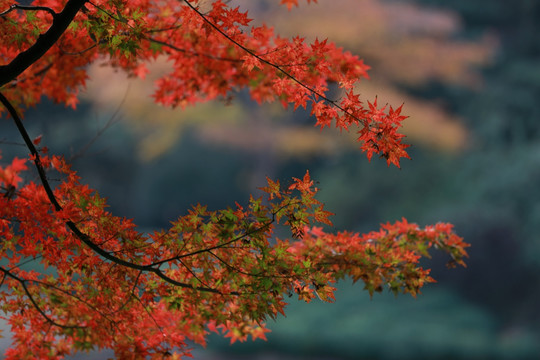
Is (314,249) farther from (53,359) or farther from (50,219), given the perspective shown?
(53,359)

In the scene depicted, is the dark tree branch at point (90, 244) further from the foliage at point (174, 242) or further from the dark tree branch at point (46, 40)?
the dark tree branch at point (46, 40)

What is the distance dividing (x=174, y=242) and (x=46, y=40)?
3.61 feet

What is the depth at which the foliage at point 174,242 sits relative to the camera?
2.32 meters

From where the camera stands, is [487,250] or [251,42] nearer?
[251,42]

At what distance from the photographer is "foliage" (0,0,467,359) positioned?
2316mm

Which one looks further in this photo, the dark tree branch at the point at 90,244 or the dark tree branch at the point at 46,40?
the dark tree branch at the point at 90,244

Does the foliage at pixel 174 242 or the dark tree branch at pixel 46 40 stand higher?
the dark tree branch at pixel 46 40

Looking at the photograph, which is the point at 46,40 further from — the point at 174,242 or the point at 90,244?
the point at 174,242

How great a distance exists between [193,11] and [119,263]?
1233 millimetres

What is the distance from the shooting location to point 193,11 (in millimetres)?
2436

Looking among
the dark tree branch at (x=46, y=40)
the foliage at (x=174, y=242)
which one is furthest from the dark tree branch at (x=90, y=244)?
the dark tree branch at (x=46, y=40)

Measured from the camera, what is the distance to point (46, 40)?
2395 mm

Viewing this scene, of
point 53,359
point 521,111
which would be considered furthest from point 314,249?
point 521,111

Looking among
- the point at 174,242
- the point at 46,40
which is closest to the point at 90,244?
the point at 174,242
